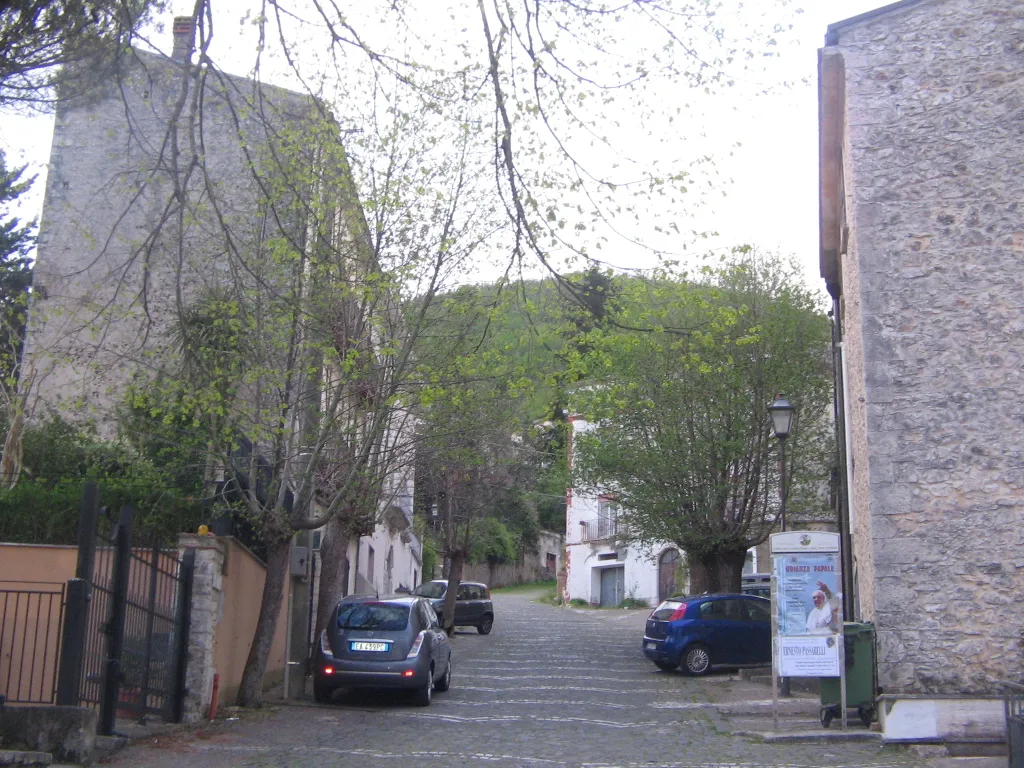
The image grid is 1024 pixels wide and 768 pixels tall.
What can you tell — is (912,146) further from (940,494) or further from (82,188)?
(82,188)

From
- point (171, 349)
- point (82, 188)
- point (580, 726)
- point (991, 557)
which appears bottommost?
point (580, 726)

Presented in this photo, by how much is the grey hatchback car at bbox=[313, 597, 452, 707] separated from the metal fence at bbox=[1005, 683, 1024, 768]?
307 inches

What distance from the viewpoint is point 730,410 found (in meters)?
23.2

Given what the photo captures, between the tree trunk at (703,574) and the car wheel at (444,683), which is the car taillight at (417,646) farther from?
the tree trunk at (703,574)

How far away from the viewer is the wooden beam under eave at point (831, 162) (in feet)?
41.8

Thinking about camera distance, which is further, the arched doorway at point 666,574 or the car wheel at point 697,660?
the arched doorway at point 666,574

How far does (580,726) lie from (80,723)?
6.21m

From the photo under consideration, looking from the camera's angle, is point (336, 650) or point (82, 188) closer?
point (336, 650)

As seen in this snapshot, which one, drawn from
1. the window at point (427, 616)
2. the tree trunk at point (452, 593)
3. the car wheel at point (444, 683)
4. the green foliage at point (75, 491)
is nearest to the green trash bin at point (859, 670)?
the window at point (427, 616)

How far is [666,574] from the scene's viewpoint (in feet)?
139

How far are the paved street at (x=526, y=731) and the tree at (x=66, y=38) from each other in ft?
19.0

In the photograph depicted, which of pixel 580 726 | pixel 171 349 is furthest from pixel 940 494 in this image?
pixel 171 349

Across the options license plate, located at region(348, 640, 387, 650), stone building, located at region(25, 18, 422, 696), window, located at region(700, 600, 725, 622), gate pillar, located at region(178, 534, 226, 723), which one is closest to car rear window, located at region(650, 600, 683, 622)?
window, located at region(700, 600, 725, 622)

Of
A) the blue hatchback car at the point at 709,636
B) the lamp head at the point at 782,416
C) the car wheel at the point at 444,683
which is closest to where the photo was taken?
the lamp head at the point at 782,416
